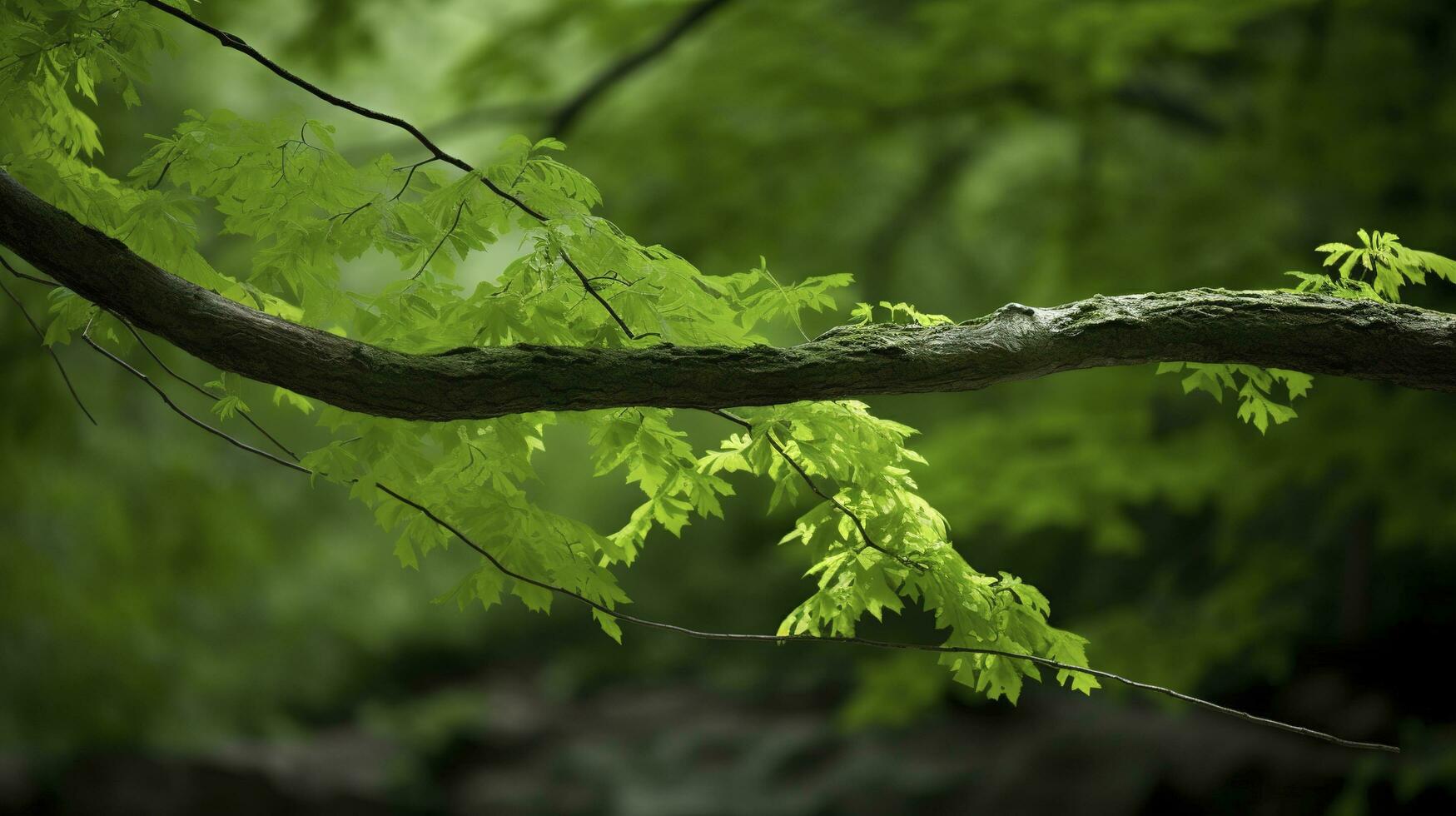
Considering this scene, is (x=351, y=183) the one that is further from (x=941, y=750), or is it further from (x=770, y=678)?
(x=770, y=678)

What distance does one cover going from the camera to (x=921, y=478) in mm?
6531

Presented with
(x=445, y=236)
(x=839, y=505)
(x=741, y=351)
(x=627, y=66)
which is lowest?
(x=839, y=505)

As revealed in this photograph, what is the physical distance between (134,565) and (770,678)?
5.49 m

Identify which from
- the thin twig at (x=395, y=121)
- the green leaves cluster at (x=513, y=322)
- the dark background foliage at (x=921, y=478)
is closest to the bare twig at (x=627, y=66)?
the dark background foliage at (x=921, y=478)

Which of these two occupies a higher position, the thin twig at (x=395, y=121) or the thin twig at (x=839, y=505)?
the thin twig at (x=395, y=121)

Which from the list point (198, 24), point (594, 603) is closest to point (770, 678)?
point (594, 603)

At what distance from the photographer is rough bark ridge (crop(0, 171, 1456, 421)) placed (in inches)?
81.2

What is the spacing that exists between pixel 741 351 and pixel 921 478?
14.8 feet

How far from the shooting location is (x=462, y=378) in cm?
210

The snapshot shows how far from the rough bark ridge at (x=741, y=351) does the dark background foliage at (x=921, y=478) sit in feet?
12.8

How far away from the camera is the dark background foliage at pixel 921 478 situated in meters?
6.20

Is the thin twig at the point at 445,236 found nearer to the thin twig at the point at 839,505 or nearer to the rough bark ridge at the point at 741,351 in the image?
the rough bark ridge at the point at 741,351

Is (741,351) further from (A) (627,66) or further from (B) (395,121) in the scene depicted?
(A) (627,66)

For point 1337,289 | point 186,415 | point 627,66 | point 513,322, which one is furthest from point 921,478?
point 186,415
